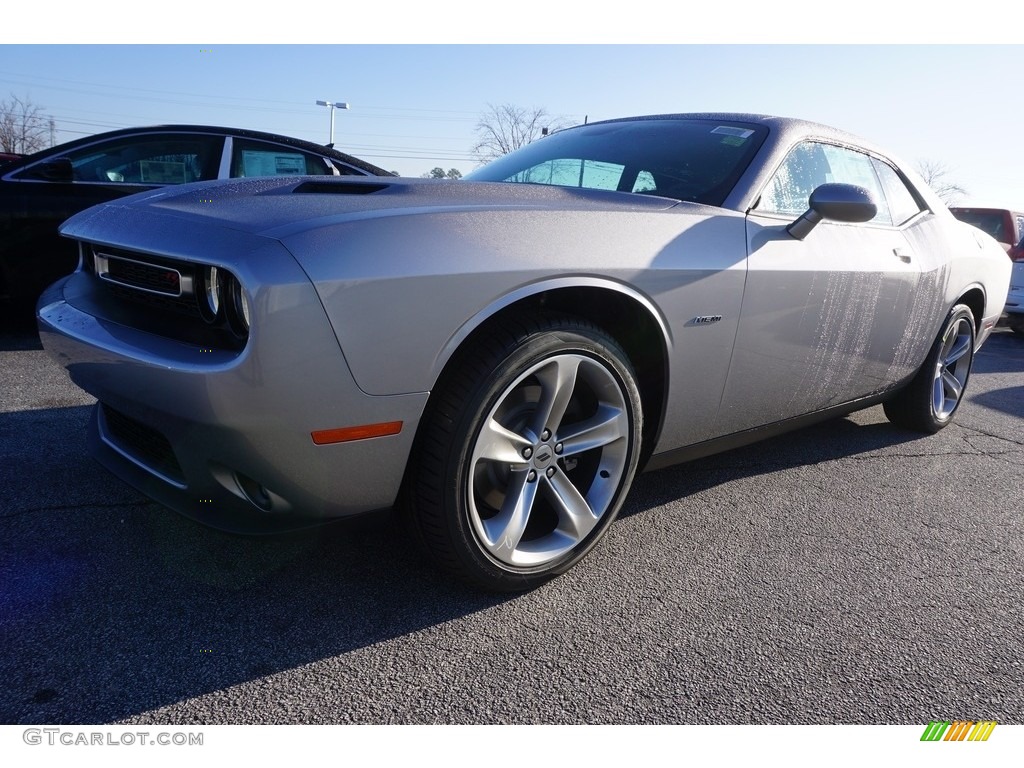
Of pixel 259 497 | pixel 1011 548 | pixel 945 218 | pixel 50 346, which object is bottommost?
pixel 1011 548

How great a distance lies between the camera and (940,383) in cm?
391

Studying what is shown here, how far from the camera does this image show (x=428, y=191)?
7.14 ft

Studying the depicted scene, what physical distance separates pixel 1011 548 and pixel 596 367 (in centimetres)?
172

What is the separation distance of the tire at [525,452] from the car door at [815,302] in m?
0.53

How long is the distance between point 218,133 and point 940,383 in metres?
4.66


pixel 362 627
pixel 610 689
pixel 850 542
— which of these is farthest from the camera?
pixel 850 542

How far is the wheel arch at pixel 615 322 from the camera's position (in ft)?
6.04

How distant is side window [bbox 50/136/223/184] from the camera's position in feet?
16.1

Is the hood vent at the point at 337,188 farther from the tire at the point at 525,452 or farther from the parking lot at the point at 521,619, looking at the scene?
the parking lot at the point at 521,619

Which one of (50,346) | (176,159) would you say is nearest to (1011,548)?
(50,346)

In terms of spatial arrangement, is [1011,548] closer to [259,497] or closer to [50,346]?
[259,497]

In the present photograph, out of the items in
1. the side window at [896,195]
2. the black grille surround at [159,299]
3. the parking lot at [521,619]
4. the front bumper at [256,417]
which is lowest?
the parking lot at [521,619]

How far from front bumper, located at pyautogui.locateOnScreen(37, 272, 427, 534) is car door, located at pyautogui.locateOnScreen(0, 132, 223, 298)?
3.41 m
